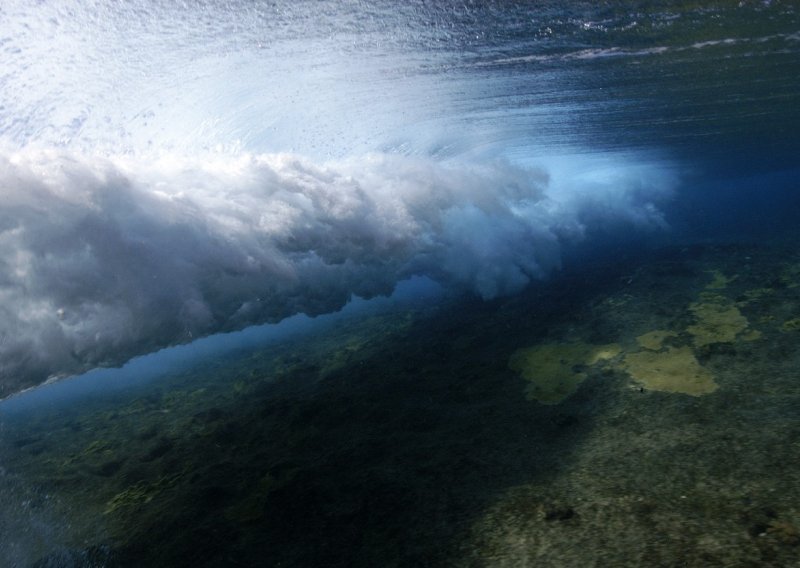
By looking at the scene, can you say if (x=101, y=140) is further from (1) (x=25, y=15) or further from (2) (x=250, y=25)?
(2) (x=250, y=25)

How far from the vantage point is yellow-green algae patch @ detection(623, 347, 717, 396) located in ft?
24.8

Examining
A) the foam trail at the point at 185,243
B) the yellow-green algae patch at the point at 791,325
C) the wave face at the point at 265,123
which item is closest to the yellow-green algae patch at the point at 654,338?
the yellow-green algae patch at the point at 791,325

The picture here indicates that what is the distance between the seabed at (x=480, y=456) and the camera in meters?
4.91

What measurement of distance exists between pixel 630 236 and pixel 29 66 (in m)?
37.0

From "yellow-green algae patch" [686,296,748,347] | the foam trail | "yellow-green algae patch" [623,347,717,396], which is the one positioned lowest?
"yellow-green algae patch" [686,296,748,347]

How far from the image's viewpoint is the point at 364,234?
1305 centimetres

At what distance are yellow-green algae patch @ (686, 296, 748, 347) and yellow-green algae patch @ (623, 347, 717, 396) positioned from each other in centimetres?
81

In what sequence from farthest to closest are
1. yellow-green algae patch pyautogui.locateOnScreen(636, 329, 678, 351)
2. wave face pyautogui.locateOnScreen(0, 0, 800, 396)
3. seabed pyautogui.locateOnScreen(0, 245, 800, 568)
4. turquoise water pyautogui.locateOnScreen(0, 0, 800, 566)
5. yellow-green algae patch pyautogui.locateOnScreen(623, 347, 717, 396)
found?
yellow-green algae patch pyautogui.locateOnScreen(636, 329, 678, 351) < yellow-green algae patch pyautogui.locateOnScreen(623, 347, 717, 396) < wave face pyautogui.locateOnScreen(0, 0, 800, 396) < turquoise water pyautogui.locateOnScreen(0, 0, 800, 566) < seabed pyautogui.locateOnScreen(0, 245, 800, 568)

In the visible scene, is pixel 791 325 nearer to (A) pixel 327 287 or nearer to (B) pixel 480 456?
(B) pixel 480 456

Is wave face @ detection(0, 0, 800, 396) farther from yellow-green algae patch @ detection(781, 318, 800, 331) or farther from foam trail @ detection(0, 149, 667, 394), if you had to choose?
yellow-green algae patch @ detection(781, 318, 800, 331)

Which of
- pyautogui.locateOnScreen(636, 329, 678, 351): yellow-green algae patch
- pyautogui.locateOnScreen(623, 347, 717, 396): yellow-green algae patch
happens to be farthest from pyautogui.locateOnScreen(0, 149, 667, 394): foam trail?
pyautogui.locateOnScreen(623, 347, 717, 396): yellow-green algae patch

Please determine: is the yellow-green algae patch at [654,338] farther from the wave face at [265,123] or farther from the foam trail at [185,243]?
the foam trail at [185,243]

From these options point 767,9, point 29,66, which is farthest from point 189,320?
point 767,9

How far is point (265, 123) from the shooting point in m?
12.0
